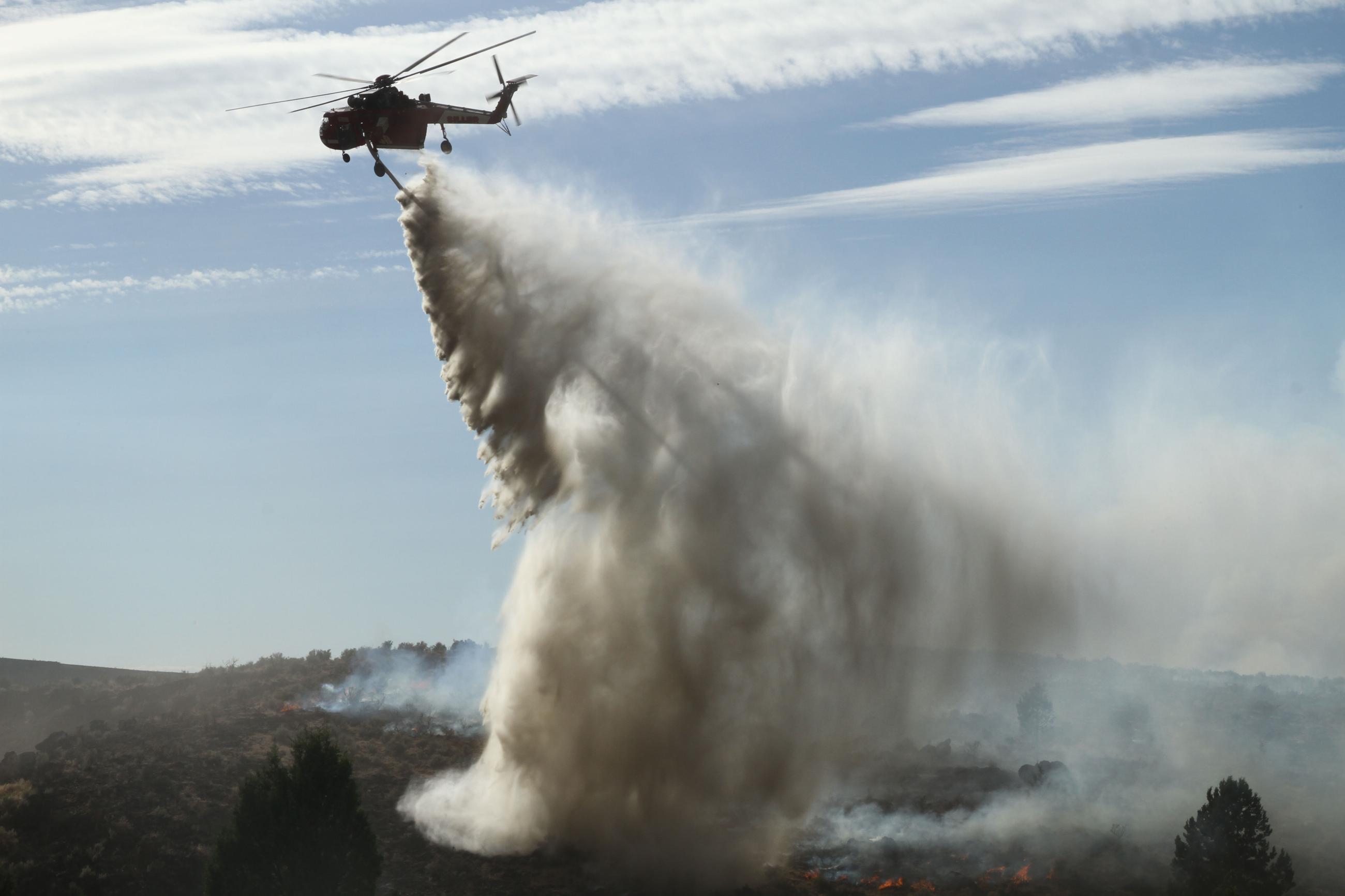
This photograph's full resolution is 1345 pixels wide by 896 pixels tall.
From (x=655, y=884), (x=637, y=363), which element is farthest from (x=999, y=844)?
(x=637, y=363)

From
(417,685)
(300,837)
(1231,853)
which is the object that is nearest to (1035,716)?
(1231,853)

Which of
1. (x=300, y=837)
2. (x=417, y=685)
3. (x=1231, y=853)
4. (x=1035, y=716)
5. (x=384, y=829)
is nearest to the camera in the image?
(x=300, y=837)

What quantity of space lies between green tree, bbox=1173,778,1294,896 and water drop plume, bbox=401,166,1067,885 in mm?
14039

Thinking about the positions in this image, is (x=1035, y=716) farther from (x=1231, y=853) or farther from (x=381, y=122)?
(x=381, y=122)

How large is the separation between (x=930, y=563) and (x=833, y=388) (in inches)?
387

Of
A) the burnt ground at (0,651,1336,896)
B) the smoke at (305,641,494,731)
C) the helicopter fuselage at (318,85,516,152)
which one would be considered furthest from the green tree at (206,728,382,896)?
the smoke at (305,641,494,731)

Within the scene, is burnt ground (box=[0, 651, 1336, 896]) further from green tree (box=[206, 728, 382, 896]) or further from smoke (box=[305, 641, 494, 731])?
green tree (box=[206, 728, 382, 896])

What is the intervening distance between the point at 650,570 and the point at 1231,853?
26.3 m

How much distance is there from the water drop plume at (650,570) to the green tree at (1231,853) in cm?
1404

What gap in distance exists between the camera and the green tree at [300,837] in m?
47.8

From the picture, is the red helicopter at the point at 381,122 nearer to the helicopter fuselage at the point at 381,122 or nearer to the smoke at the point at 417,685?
the helicopter fuselage at the point at 381,122

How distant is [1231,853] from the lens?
166 ft

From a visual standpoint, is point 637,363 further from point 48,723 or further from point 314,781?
point 48,723

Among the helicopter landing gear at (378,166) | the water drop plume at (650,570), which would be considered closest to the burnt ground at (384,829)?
the water drop plume at (650,570)
